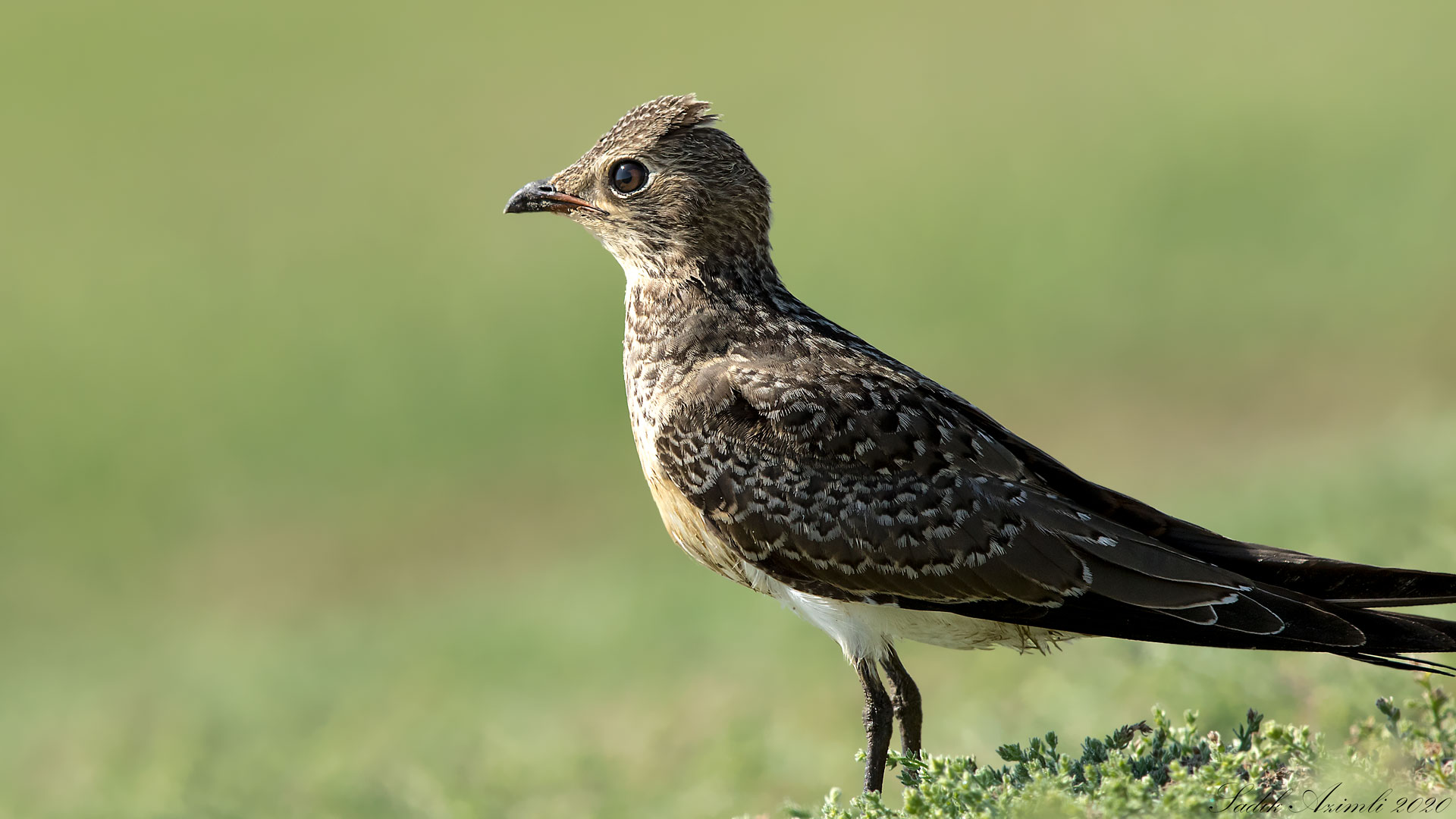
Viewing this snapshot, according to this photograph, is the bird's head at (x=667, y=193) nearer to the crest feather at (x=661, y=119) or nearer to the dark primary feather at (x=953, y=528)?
the crest feather at (x=661, y=119)

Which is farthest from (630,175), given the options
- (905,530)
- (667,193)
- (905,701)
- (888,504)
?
(905,701)

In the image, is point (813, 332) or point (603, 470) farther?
point (603, 470)

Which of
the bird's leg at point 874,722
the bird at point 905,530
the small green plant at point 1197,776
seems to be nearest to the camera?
the small green plant at point 1197,776

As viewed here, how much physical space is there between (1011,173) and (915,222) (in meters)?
2.53

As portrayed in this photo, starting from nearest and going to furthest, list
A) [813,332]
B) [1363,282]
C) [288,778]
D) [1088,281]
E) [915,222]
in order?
[813,332] < [288,778] < [1363,282] < [1088,281] < [915,222]

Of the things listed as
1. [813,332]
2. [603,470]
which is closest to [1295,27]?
[603,470]

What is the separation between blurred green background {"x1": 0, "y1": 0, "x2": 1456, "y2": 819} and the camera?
10.4 m

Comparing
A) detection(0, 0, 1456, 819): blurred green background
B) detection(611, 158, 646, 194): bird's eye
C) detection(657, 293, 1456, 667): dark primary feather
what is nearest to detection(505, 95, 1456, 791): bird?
detection(657, 293, 1456, 667): dark primary feather

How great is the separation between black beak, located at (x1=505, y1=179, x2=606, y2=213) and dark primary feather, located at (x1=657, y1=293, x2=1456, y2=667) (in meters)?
1.29

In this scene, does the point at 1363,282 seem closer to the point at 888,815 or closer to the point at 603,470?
the point at 603,470

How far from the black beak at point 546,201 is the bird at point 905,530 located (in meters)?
0.71

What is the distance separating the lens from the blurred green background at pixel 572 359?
10359 millimetres

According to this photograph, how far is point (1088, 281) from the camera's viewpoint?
23.3 metres

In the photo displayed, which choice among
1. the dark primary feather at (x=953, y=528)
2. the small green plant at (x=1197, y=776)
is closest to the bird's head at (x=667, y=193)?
the dark primary feather at (x=953, y=528)
